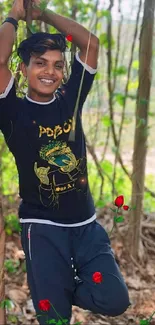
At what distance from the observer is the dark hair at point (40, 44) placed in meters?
2.09

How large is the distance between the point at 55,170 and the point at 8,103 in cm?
34

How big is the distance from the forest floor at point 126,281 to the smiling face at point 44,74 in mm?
1244

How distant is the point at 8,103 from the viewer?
2.02m

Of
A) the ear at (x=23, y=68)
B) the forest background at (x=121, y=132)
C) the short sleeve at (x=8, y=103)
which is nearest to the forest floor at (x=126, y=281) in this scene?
the forest background at (x=121, y=132)

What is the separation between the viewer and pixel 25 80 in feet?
7.49

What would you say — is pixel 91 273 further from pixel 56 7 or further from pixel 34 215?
pixel 56 7

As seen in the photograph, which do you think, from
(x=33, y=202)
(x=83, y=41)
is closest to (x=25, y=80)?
(x=83, y=41)

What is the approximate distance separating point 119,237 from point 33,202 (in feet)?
4.96

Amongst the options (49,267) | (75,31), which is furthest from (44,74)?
(49,267)

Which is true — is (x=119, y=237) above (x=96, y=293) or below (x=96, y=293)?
below

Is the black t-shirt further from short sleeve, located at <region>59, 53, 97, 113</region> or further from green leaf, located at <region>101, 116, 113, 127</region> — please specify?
green leaf, located at <region>101, 116, 113, 127</region>

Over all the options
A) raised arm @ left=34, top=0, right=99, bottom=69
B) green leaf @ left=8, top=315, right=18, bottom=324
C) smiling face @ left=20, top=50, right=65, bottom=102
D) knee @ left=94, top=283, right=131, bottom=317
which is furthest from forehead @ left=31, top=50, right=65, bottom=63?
green leaf @ left=8, top=315, right=18, bottom=324

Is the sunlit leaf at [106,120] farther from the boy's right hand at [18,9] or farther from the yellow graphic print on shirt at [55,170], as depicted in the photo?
the boy's right hand at [18,9]

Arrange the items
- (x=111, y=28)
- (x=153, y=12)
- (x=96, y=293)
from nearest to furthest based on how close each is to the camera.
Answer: (x=96, y=293)
(x=153, y=12)
(x=111, y=28)
